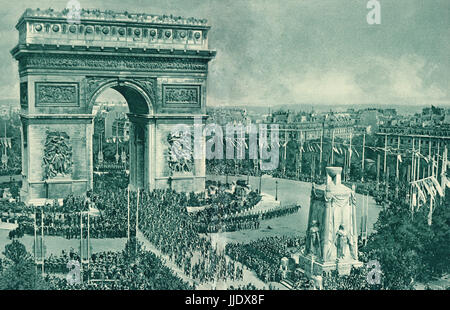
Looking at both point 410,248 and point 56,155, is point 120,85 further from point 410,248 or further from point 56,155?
point 410,248

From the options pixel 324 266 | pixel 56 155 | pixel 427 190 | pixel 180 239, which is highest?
pixel 56 155

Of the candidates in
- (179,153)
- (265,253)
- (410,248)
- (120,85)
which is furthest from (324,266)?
(120,85)

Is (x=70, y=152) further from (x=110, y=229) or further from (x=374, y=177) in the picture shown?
(x=374, y=177)

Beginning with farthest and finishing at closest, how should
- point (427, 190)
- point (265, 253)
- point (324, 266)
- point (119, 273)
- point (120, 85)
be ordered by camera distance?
point (120, 85), point (427, 190), point (265, 253), point (119, 273), point (324, 266)

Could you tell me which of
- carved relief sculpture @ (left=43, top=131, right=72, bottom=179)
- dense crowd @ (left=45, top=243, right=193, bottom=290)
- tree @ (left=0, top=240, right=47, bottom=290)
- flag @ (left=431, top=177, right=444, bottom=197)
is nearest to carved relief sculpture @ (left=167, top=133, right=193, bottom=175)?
carved relief sculpture @ (left=43, top=131, right=72, bottom=179)

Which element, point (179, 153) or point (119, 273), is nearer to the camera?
point (119, 273)

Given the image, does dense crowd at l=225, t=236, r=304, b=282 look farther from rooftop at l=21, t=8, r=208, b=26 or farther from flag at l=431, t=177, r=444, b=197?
rooftop at l=21, t=8, r=208, b=26

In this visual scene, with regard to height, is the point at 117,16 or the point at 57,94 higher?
the point at 117,16
